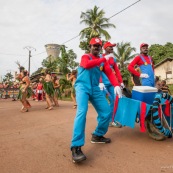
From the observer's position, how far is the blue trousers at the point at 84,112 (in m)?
2.86

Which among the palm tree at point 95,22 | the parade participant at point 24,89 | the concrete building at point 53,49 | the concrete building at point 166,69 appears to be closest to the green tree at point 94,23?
the palm tree at point 95,22

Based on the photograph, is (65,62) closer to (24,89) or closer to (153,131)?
(24,89)

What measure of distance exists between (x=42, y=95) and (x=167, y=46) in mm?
31361

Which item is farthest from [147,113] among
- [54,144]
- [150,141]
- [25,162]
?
[25,162]

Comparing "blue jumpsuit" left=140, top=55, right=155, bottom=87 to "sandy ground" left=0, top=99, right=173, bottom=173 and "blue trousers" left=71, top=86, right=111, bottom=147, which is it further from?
"blue trousers" left=71, top=86, right=111, bottom=147

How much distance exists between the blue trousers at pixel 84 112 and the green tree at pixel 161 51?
36.1 meters

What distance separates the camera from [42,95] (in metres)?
15.9

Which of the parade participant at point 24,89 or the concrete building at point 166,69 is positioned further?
the concrete building at point 166,69

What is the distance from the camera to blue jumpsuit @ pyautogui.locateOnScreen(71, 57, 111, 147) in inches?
113

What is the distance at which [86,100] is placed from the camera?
312cm

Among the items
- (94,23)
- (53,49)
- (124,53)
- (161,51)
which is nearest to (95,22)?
(94,23)

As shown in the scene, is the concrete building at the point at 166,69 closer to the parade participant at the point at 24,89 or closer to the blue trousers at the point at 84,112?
the parade participant at the point at 24,89

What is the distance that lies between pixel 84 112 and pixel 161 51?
126 feet

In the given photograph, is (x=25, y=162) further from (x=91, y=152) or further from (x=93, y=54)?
(x=93, y=54)
